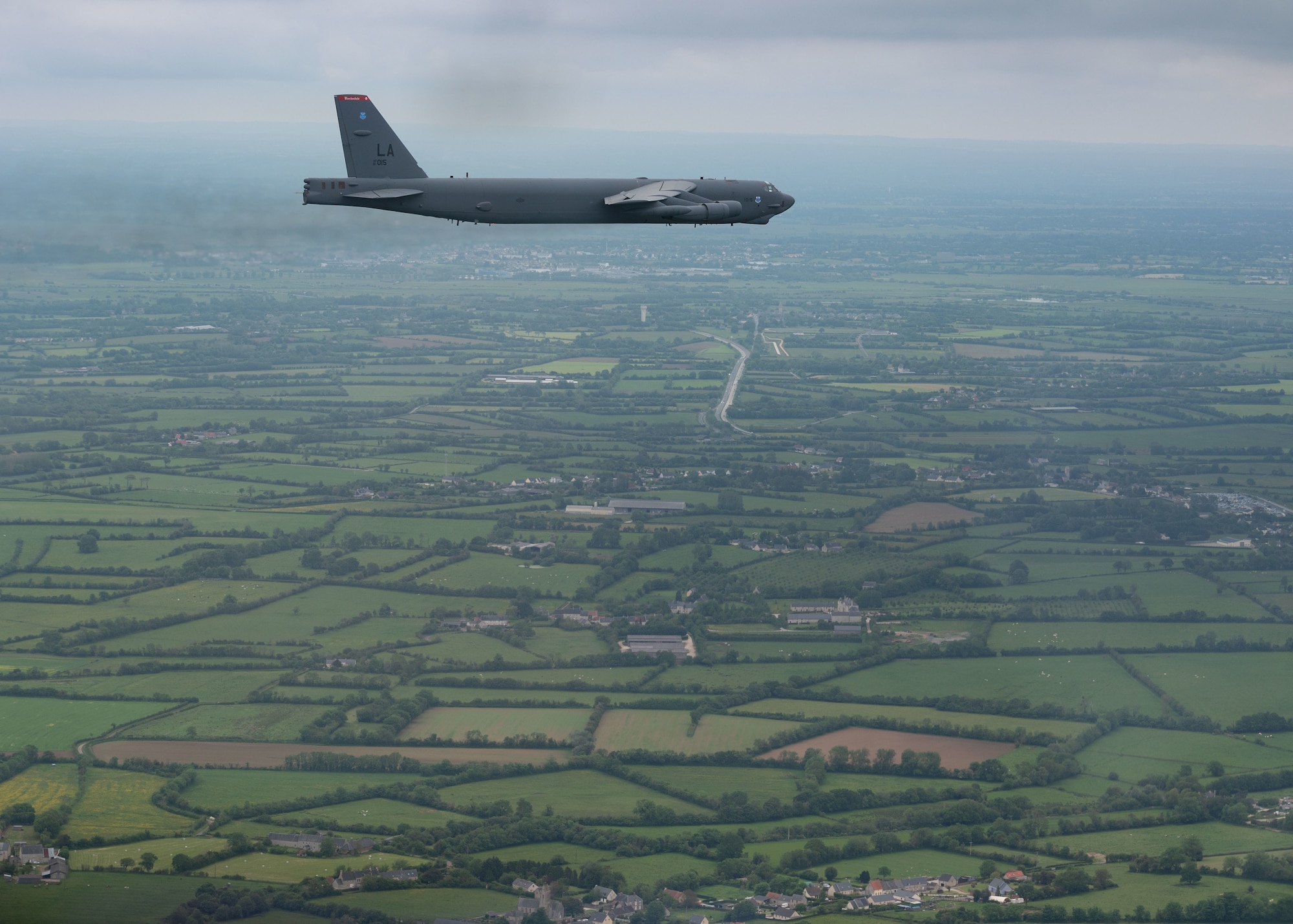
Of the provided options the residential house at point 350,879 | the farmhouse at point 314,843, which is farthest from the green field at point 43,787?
the residential house at point 350,879

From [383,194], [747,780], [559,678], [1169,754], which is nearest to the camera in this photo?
[383,194]

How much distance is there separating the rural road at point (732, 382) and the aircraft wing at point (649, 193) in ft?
197

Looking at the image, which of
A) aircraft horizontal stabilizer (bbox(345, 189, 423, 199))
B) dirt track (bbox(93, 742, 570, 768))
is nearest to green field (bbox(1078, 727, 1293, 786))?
dirt track (bbox(93, 742, 570, 768))

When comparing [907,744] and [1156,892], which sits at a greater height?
[907,744]

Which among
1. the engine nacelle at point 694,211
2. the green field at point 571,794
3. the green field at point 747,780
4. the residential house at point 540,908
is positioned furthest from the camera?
the green field at point 747,780

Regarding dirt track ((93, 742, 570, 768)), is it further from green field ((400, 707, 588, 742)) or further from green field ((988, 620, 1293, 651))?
green field ((988, 620, 1293, 651))

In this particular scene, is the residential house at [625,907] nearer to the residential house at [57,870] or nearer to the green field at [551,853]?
the green field at [551,853]

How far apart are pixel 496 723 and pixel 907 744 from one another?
14.9m

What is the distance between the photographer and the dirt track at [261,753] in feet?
141

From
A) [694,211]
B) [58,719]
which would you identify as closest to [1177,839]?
[694,211]

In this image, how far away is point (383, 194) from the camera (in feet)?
74.9

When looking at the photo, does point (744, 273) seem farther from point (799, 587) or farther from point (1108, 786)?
point (1108, 786)

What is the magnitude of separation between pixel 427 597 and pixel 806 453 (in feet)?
104

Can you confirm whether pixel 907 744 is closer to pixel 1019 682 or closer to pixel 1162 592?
pixel 1019 682
